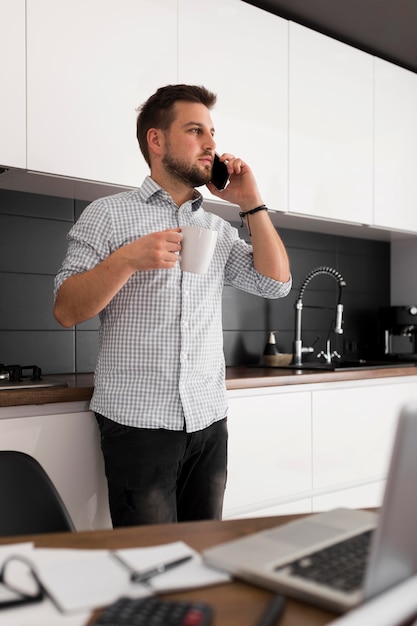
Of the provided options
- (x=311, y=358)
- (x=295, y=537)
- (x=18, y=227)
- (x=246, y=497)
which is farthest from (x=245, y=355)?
(x=295, y=537)

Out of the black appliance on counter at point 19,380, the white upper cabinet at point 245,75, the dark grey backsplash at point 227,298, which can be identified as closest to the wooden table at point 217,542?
the black appliance on counter at point 19,380

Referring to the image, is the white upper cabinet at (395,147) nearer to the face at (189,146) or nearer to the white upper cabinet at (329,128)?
the white upper cabinet at (329,128)

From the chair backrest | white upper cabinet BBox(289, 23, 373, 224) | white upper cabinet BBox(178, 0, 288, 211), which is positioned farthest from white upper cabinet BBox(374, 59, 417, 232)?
the chair backrest

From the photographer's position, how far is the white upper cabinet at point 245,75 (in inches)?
106

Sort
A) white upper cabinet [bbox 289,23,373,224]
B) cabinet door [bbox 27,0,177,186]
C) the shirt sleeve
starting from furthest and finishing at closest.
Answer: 1. white upper cabinet [bbox 289,23,373,224]
2. cabinet door [bbox 27,0,177,186]
3. the shirt sleeve

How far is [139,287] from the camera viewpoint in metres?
1.93

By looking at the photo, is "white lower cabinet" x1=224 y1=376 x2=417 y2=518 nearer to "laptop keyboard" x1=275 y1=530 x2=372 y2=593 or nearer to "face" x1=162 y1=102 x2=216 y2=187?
"face" x1=162 y1=102 x2=216 y2=187

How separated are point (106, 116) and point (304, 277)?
5.40 feet

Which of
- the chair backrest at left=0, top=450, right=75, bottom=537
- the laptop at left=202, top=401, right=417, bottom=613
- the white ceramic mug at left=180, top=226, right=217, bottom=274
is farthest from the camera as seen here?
the white ceramic mug at left=180, top=226, right=217, bottom=274

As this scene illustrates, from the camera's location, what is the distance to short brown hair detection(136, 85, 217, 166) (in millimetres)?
2035

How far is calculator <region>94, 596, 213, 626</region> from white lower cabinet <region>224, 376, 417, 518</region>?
174cm

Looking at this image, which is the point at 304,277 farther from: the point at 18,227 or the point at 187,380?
the point at 187,380

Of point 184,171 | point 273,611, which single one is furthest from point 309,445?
point 273,611

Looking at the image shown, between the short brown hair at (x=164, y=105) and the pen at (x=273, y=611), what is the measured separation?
5.10ft
